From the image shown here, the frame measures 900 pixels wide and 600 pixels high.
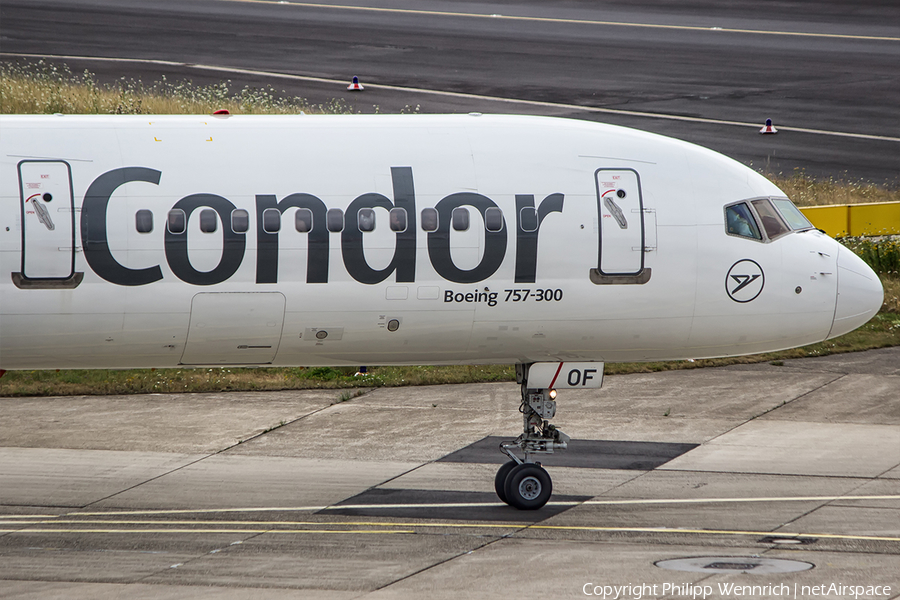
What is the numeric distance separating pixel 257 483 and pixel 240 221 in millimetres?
5047

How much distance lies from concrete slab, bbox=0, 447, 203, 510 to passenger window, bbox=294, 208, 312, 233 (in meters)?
5.69

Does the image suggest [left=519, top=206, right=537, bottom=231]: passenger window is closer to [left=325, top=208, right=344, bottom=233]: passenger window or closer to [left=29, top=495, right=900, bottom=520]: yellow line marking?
[left=325, top=208, right=344, bottom=233]: passenger window

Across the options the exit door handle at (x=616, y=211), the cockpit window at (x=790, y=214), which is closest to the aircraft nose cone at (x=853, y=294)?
the cockpit window at (x=790, y=214)

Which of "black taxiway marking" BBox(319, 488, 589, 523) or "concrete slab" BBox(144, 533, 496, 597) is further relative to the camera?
"black taxiway marking" BBox(319, 488, 589, 523)

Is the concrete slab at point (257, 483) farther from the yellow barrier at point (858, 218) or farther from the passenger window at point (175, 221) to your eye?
the yellow barrier at point (858, 218)

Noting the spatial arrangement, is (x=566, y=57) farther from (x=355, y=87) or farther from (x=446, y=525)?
(x=446, y=525)

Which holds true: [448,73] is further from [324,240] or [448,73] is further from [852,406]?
[324,240]

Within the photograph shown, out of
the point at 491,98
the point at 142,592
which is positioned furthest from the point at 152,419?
the point at 491,98

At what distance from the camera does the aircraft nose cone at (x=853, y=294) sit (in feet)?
52.5

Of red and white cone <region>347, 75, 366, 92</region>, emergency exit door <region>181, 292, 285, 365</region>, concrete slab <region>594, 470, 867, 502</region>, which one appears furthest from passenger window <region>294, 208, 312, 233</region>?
red and white cone <region>347, 75, 366, 92</region>

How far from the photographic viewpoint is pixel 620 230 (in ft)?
50.8

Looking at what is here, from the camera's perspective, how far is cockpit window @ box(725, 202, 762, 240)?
52.1 ft

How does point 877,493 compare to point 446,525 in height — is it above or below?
above

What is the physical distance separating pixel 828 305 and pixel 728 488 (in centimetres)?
332
